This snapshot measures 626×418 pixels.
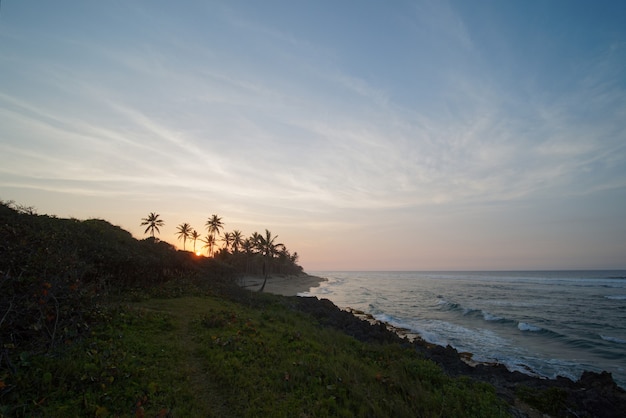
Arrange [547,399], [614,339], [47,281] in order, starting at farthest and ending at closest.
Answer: [614,339] < [547,399] < [47,281]

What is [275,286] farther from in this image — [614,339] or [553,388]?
[553,388]

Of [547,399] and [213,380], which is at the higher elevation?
[213,380]

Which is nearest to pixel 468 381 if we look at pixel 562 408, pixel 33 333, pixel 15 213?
pixel 562 408

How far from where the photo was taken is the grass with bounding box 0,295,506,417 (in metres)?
6.64

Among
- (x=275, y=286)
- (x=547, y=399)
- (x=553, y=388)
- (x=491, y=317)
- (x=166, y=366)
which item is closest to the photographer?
(x=166, y=366)

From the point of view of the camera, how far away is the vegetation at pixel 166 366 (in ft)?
22.3

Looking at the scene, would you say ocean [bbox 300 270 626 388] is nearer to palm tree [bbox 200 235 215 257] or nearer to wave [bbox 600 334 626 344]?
wave [bbox 600 334 626 344]

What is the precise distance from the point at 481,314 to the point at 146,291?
36003 mm

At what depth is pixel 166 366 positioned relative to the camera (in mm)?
8930

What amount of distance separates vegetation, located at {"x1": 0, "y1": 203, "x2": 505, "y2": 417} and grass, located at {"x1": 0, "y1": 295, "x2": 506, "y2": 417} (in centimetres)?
3

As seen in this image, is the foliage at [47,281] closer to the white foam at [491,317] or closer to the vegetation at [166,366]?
the vegetation at [166,366]

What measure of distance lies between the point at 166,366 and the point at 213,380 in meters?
1.58

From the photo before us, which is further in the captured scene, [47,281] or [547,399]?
[547,399]

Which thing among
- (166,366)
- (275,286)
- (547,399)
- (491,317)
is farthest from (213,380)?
(275,286)
